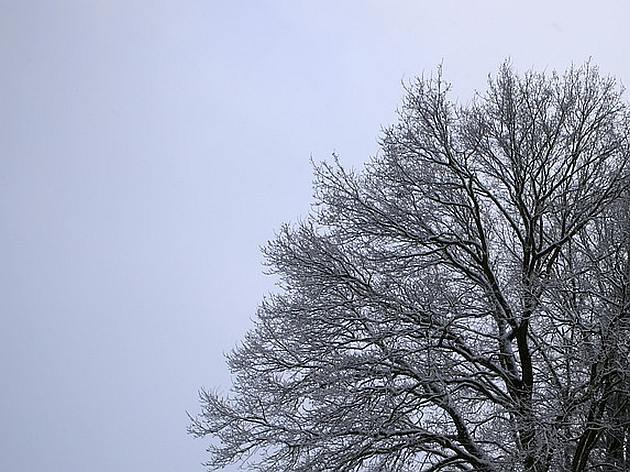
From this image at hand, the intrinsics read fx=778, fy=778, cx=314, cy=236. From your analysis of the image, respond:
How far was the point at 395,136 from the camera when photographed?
1260cm

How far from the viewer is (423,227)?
11828 mm

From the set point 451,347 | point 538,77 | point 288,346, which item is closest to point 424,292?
point 451,347

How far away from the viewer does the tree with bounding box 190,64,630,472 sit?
10641 millimetres

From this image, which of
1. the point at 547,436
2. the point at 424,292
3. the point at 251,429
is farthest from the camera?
the point at 251,429

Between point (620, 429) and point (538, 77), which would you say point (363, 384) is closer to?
point (620, 429)

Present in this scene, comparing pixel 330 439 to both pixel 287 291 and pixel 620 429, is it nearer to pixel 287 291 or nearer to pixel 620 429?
pixel 287 291

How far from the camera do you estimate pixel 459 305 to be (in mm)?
11414

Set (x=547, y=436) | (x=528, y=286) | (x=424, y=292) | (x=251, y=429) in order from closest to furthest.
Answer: (x=547, y=436) → (x=528, y=286) → (x=424, y=292) → (x=251, y=429)

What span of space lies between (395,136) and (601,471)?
19.5 ft

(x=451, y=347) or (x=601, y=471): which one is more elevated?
(x=451, y=347)

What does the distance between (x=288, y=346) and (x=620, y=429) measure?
4959mm

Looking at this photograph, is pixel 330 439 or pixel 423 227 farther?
pixel 423 227

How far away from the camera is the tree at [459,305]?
1064cm

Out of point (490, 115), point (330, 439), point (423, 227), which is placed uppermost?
point (490, 115)
